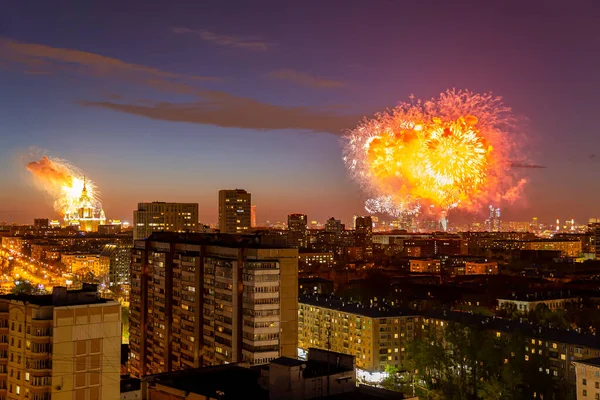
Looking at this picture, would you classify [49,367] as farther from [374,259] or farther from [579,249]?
[579,249]

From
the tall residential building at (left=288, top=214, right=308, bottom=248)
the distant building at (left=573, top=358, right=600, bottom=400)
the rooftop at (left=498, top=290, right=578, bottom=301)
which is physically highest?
the tall residential building at (left=288, top=214, right=308, bottom=248)

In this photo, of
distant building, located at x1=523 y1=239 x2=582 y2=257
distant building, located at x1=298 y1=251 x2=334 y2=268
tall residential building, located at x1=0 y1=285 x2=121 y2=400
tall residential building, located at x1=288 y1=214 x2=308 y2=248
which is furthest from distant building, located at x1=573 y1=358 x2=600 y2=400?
distant building, located at x1=523 y1=239 x2=582 y2=257

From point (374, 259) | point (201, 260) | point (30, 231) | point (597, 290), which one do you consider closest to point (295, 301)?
point (201, 260)

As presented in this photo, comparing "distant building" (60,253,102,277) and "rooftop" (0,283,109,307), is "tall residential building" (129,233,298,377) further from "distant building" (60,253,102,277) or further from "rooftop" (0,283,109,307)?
"distant building" (60,253,102,277)

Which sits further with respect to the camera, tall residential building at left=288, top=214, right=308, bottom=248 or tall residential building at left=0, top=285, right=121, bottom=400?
tall residential building at left=288, top=214, right=308, bottom=248

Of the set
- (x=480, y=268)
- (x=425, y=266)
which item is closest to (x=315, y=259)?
(x=425, y=266)

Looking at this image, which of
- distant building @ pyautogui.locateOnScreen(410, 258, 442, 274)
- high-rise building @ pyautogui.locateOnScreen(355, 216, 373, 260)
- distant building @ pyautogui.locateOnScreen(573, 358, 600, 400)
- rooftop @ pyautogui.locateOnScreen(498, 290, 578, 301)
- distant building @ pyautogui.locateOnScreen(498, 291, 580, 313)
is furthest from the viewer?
high-rise building @ pyautogui.locateOnScreen(355, 216, 373, 260)

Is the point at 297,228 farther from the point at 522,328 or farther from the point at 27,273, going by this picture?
the point at 522,328
